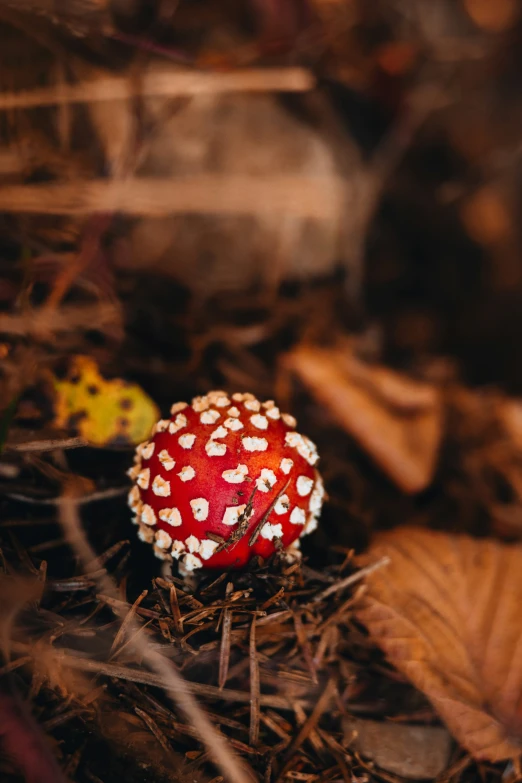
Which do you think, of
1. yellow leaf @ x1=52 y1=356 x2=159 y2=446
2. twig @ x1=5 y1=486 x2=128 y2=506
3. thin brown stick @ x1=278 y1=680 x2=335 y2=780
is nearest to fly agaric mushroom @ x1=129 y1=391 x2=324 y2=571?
twig @ x1=5 y1=486 x2=128 y2=506

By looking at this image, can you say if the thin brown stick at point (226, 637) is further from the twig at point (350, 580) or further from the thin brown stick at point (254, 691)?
the twig at point (350, 580)

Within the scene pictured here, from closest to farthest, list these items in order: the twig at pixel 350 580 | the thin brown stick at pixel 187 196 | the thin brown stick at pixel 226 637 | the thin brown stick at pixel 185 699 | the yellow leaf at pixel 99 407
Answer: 1. the thin brown stick at pixel 185 699
2. the thin brown stick at pixel 226 637
3. the twig at pixel 350 580
4. the yellow leaf at pixel 99 407
5. the thin brown stick at pixel 187 196

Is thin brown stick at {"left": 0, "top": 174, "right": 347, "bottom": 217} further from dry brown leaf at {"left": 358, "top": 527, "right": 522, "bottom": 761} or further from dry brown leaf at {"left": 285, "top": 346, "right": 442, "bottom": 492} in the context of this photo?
dry brown leaf at {"left": 358, "top": 527, "right": 522, "bottom": 761}

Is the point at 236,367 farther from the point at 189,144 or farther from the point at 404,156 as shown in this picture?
the point at 404,156

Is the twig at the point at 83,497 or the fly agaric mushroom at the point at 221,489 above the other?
the fly agaric mushroom at the point at 221,489

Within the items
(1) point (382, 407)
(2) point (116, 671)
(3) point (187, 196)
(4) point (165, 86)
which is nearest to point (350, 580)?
(2) point (116, 671)

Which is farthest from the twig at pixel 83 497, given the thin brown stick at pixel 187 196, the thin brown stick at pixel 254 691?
the thin brown stick at pixel 187 196
